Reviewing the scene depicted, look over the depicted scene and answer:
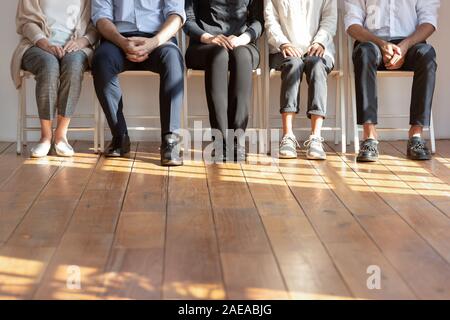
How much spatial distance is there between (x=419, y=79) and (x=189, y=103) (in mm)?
1409

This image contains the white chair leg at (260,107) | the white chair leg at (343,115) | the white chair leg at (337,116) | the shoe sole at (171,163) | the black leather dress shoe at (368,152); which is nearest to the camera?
the shoe sole at (171,163)

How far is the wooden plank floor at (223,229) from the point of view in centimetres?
234

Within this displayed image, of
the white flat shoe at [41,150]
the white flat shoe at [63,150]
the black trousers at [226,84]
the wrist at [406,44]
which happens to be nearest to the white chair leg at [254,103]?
the black trousers at [226,84]

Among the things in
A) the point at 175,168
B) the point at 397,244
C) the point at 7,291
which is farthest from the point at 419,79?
the point at 7,291

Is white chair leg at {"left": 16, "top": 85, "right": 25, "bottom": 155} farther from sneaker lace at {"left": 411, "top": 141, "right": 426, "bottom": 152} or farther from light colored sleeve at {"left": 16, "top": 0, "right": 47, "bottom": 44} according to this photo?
sneaker lace at {"left": 411, "top": 141, "right": 426, "bottom": 152}

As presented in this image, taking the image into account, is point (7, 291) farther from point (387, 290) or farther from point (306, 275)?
point (387, 290)

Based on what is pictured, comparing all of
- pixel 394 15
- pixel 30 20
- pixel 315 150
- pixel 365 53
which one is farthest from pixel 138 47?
pixel 394 15

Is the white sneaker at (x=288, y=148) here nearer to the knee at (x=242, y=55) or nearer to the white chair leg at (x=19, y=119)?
the knee at (x=242, y=55)

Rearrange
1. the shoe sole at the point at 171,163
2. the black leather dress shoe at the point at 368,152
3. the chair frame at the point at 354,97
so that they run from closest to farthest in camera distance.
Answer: the shoe sole at the point at 171,163
the black leather dress shoe at the point at 368,152
the chair frame at the point at 354,97

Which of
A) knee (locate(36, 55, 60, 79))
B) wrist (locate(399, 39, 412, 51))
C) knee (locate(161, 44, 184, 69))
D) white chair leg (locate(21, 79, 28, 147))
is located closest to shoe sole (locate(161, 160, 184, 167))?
knee (locate(161, 44, 184, 69))

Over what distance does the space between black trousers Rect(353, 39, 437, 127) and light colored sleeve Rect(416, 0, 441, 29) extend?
193mm

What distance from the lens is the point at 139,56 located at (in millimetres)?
4367

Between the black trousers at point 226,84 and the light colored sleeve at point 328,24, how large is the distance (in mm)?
446

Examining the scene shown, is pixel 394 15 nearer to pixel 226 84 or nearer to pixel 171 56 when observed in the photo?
pixel 226 84
